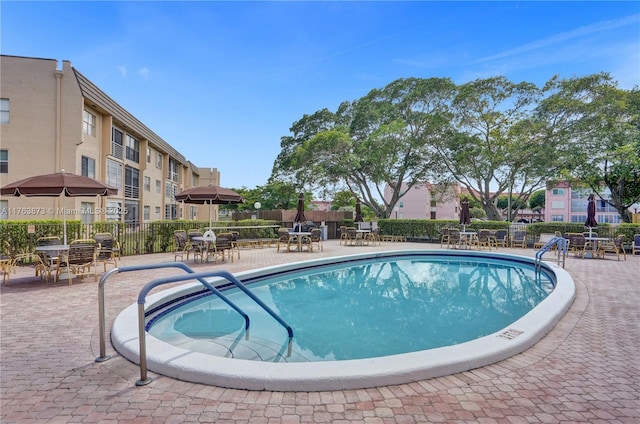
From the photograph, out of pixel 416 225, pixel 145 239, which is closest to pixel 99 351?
pixel 145 239

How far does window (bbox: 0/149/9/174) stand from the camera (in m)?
15.0

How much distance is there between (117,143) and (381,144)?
1685 cm

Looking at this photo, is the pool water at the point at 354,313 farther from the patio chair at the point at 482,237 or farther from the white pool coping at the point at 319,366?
the patio chair at the point at 482,237

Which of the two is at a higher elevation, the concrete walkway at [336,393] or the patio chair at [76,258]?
the patio chair at [76,258]

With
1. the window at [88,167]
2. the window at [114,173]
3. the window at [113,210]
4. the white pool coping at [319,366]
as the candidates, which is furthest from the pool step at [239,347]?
the window at [114,173]

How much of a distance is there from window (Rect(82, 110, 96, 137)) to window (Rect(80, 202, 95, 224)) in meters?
3.65

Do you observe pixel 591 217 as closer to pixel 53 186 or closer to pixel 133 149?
pixel 53 186

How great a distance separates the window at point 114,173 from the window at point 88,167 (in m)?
1.67

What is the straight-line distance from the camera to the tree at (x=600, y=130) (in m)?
19.2

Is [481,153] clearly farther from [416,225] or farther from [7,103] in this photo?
[7,103]

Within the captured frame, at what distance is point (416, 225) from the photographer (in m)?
21.2

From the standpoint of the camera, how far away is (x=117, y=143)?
20797 millimetres

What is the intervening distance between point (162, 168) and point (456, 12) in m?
26.0

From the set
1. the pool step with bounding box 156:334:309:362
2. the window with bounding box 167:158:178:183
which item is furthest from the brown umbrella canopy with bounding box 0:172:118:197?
the window with bounding box 167:158:178:183
